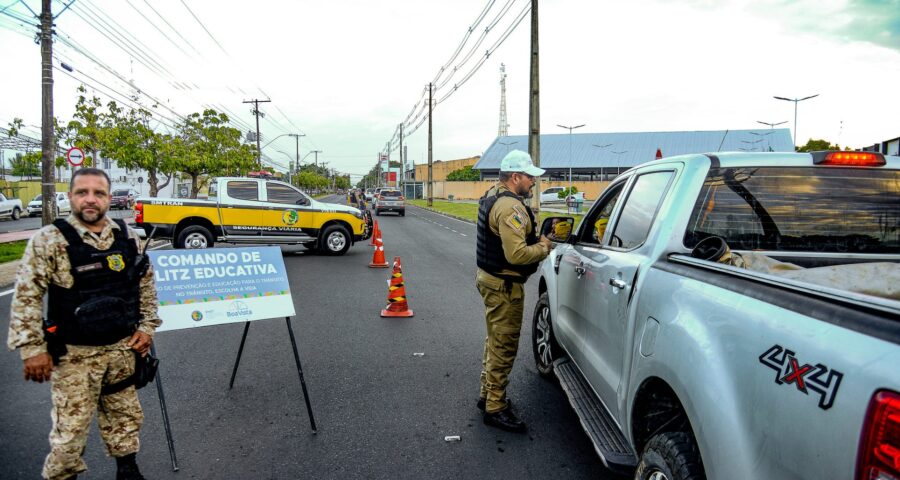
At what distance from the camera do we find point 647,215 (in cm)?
321

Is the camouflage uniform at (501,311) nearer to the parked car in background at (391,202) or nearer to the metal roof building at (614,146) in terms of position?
the parked car in background at (391,202)

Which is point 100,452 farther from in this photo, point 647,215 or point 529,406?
point 647,215

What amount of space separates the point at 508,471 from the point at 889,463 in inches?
95.8

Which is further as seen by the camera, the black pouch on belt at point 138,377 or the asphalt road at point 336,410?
the asphalt road at point 336,410

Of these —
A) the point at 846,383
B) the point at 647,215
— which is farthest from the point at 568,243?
the point at 846,383

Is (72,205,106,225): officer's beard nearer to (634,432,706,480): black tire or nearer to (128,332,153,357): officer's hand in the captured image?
(128,332,153,357): officer's hand

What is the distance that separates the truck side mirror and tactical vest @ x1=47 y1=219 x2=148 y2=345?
2621mm

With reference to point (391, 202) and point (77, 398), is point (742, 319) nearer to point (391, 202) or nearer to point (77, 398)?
point (77, 398)

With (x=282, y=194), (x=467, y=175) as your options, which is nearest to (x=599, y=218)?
(x=282, y=194)

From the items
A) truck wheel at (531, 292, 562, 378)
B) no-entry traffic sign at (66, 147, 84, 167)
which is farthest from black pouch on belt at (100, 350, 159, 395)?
no-entry traffic sign at (66, 147, 84, 167)

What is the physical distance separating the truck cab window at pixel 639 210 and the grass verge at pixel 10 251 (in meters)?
14.4

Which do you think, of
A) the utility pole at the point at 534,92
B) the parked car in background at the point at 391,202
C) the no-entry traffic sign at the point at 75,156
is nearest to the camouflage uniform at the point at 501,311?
the utility pole at the point at 534,92

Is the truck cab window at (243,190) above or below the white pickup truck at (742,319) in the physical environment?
above

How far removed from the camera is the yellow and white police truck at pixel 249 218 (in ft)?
43.2
